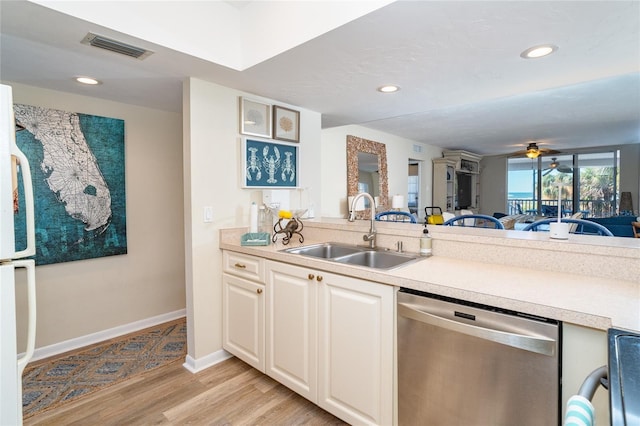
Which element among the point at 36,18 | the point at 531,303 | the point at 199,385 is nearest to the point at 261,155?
the point at 36,18

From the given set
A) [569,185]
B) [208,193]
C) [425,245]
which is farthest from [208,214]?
[569,185]

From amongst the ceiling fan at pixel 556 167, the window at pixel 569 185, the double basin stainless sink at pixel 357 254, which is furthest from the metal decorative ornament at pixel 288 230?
the ceiling fan at pixel 556 167

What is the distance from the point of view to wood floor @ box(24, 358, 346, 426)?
1.79 m

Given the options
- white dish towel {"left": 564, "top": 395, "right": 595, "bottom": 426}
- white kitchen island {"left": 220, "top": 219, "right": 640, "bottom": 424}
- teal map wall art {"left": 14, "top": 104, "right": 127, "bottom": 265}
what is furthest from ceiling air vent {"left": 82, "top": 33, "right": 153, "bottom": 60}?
white dish towel {"left": 564, "top": 395, "right": 595, "bottom": 426}

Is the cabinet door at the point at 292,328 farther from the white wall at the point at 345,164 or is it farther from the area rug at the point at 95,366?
the white wall at the point at 345,164

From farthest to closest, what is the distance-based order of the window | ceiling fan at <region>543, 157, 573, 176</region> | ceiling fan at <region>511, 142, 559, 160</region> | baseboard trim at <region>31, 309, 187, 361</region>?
ceiling fan at <region>511, 142, 559, 160</region>
ceiling fan at <region>543, 157, 573, 176</region>
the window
baseboard trim at <region>31, 309, 187, 361</region>

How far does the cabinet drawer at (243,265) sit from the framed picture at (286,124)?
42.6 inches

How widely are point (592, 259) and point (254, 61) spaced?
2.07m

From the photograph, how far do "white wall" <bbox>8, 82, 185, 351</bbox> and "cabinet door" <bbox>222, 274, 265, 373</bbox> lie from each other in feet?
3.95

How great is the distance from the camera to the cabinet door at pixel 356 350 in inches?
58.4

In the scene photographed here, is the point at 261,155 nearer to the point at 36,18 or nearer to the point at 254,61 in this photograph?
the point at 254,61

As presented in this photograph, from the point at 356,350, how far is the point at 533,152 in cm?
462

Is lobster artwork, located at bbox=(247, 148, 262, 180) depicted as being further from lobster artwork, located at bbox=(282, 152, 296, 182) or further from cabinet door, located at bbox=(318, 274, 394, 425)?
cabinet door, located at bbox=(318, 274, 394, 425)

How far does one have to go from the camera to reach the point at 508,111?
3646mm
